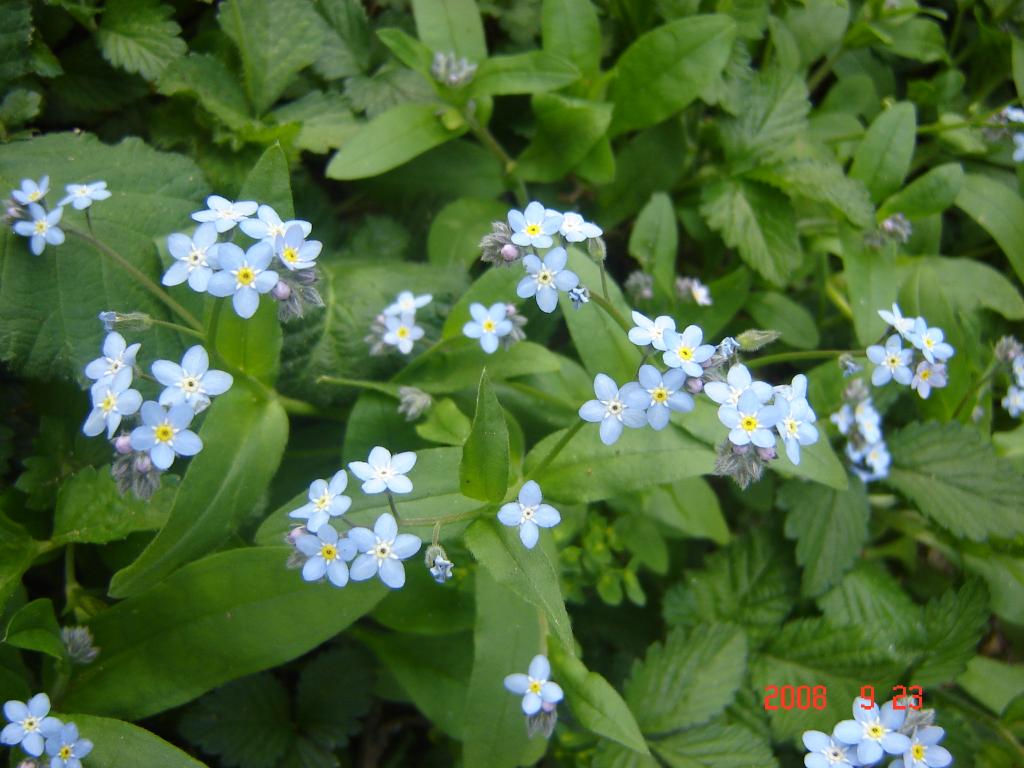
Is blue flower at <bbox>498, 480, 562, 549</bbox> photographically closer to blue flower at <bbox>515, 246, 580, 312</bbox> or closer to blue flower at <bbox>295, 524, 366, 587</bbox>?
blue flower at <bbox>295, 524, 366, 587</bbox>

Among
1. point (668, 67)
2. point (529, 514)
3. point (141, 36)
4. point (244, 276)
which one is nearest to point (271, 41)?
point (141, 36)

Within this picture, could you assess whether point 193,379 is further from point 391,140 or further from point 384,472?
point 391,140

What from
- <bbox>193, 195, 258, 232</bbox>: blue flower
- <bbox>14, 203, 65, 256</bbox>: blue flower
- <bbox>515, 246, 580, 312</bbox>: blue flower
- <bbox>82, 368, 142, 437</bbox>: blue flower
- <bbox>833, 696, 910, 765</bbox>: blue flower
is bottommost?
<bbox>833, 696, 910, 765</bbox>: blue flower

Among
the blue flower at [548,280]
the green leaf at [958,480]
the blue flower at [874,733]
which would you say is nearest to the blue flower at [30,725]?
the blue flower at [548,280]

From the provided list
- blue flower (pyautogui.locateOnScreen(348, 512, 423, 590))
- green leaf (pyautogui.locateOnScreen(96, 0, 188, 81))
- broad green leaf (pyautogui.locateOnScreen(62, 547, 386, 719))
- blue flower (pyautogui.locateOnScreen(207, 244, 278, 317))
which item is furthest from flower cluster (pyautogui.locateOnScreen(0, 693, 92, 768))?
green leaf (pyautogui.locateOnScreen(96, 0, 188, 81))

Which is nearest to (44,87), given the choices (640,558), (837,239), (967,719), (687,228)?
(687,228)

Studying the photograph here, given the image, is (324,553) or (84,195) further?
(84,195)
